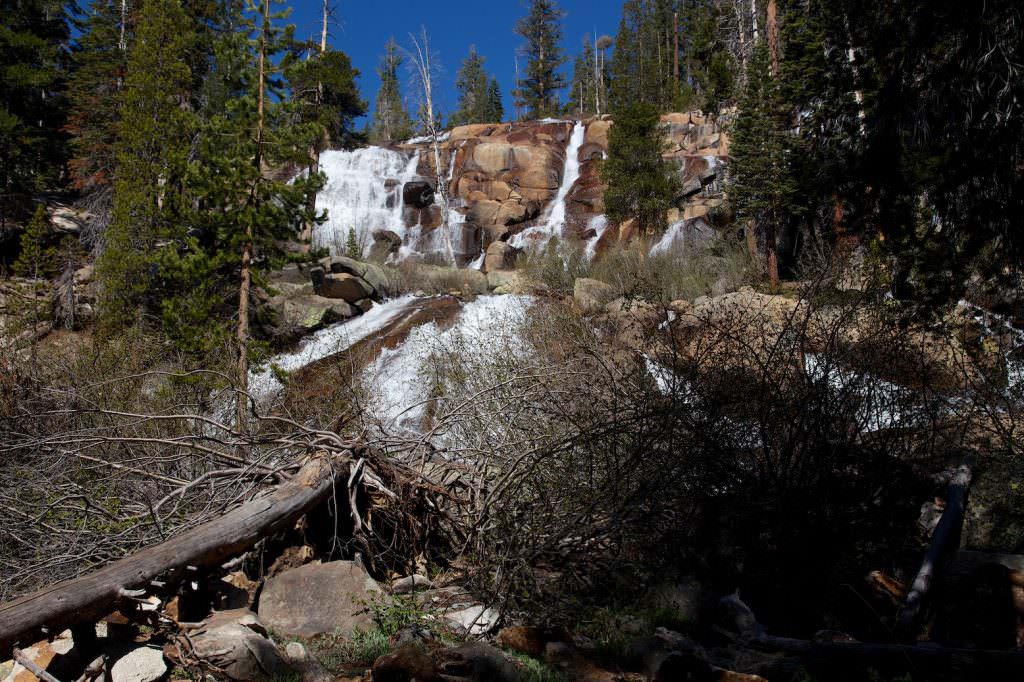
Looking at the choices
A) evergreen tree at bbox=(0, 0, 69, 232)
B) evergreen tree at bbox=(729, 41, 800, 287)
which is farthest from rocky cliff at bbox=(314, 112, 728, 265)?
evergreen tree at bbox=(0, 0, 69, 232)

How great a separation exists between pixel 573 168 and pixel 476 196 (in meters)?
5.51

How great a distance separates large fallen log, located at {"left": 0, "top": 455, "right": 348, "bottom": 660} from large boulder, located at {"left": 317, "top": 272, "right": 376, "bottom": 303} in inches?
569

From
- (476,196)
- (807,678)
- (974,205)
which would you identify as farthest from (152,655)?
(476,196)

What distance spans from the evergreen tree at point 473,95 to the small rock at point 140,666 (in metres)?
57.2

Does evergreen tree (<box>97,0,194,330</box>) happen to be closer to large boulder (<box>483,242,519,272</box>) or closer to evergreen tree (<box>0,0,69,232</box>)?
evergreen tree (<box>0,0,69,232</box>)

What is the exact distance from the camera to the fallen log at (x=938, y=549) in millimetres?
3990

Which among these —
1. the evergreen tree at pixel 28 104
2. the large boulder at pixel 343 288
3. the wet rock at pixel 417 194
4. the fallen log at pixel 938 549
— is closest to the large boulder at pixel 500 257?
the wet rock at pixel 417 194

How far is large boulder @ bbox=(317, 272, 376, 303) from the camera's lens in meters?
18.9

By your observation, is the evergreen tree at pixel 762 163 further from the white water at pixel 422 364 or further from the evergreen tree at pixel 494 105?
the evergreen tree at pixel 494 105

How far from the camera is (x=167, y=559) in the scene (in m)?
3.61

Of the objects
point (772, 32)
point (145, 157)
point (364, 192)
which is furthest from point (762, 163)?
point (364, 192)

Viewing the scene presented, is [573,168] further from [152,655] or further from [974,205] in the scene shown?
[152,655]

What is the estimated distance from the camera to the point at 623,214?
84.0 ft

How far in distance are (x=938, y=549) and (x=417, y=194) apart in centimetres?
2970
